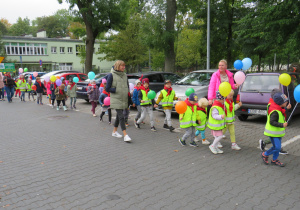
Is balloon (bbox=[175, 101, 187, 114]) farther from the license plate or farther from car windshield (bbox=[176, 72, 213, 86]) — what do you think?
car windshield (bbox=[176, 72, 213, 86])

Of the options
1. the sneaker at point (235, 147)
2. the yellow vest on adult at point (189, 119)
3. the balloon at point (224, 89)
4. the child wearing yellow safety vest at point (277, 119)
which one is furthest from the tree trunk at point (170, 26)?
the child wearing yellow safety vest at point (277, 119)

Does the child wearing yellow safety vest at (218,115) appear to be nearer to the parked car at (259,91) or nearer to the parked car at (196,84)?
the parked car at (259,91)

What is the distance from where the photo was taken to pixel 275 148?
4988mm

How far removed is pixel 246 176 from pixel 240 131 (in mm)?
3527

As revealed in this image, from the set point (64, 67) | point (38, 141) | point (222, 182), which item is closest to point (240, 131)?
point (222, 182)

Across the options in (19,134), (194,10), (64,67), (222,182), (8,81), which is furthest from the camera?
(64,67)

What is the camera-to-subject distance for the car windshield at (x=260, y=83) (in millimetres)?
8461

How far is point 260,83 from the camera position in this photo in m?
8.73

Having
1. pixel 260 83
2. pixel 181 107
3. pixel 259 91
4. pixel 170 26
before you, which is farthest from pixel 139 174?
pixel 170 26

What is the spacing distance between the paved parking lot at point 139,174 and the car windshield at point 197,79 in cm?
320

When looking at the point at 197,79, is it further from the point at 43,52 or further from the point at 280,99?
the point at 43,52

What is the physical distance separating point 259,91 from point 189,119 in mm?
3503

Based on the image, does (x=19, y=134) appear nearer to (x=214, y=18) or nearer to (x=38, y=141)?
(x=38, y=141)

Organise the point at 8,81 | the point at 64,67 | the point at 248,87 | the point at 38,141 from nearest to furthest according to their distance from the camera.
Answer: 1. the point at 38,141
2. the point at 248,87
3. the point at 8,81
4. the point at 64,67
